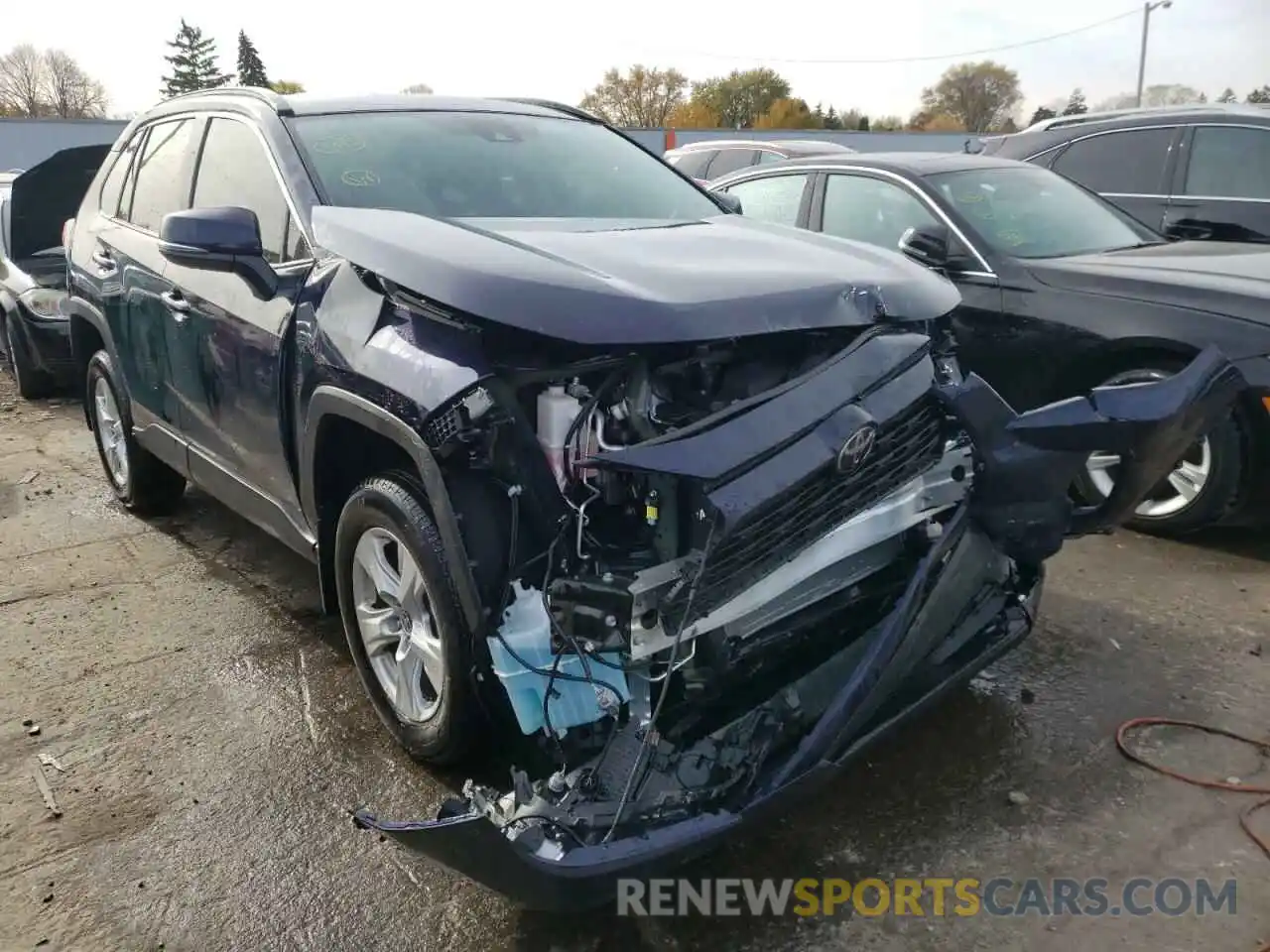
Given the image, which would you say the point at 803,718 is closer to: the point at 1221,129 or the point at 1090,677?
the point at 1090,677

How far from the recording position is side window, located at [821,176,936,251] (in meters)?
5.48

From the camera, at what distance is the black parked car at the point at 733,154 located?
37.8ft

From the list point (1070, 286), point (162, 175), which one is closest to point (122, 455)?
point (162, 175)

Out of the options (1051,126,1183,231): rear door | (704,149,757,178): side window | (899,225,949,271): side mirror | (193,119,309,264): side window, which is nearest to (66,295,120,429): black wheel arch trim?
(193,119,309,264): side window

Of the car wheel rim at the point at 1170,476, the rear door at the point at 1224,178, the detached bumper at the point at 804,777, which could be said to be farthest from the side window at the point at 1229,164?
the detached bumper at the point at 804,777

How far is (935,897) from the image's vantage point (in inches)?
97.6

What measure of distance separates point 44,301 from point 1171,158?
8.37 m

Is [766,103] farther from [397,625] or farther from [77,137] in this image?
[397,625]

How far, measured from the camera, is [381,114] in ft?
12.5

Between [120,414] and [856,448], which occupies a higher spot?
[856,448]

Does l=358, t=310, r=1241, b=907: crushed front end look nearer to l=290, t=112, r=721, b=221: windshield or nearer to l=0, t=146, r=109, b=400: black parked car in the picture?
l=290, t=112, r=721, b=221: windshield

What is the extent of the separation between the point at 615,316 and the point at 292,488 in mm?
1589

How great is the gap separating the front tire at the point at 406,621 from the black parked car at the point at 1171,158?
591 cm

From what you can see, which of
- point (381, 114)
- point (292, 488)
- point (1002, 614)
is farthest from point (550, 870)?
point (381, 114)
